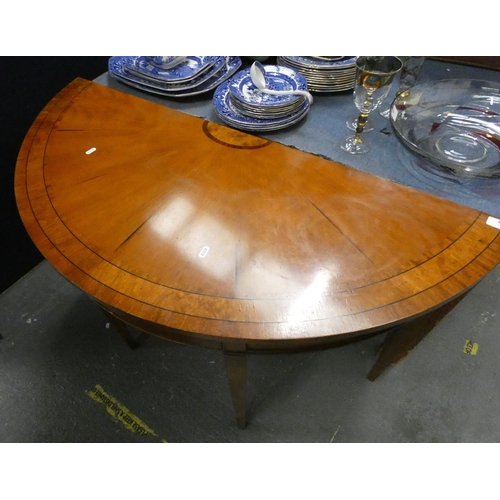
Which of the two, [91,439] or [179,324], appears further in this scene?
[91,439]

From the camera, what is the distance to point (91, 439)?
1.05 m

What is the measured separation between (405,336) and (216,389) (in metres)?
0.61

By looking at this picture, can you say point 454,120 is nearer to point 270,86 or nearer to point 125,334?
point 270,86

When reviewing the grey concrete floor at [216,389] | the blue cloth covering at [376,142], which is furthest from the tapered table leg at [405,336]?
the blue cloth covering at [376,142]

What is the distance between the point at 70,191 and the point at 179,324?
0.39 meters

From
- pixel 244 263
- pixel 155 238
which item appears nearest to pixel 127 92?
pixel 155 238

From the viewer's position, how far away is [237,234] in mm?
669

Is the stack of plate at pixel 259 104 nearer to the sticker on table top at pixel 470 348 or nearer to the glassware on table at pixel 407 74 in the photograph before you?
the glassware on table at pixel 407 74

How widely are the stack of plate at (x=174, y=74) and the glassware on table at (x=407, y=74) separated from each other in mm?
480

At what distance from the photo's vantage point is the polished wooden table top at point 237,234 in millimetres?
579

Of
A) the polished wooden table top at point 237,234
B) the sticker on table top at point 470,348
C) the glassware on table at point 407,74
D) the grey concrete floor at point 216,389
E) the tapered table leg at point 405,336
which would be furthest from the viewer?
the sticker on table top at point 470,348

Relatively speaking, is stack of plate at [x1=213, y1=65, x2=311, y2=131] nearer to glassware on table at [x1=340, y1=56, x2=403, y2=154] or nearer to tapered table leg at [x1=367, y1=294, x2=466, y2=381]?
glassware on table at [x1=340, y1=56, x2=403, y2=154]

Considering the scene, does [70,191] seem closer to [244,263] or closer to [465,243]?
[244,263]

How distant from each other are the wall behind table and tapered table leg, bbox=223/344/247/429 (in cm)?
99
